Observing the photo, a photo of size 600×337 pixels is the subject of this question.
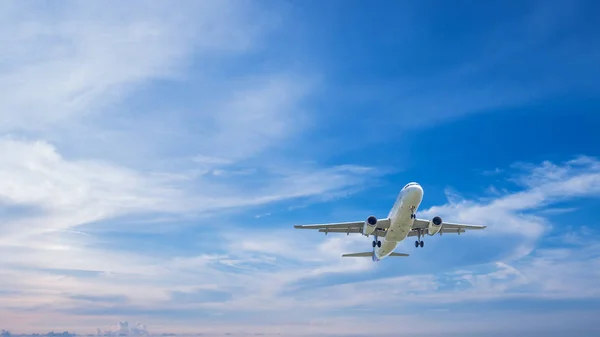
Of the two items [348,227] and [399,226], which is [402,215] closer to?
[399,226]

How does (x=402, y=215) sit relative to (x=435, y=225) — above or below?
above

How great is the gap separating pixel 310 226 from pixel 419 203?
19313 millimetres

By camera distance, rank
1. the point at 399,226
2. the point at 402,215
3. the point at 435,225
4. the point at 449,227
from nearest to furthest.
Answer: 1. the point at 402,215
2. the point at 399,226
3. the point at 435,225
4. the point at 449,227

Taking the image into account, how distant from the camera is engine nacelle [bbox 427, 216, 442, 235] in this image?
86.6 metres

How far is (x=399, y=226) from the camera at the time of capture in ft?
273

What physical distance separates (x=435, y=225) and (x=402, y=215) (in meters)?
9.82

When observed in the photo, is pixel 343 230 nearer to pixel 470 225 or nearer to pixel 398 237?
pixel 398 237

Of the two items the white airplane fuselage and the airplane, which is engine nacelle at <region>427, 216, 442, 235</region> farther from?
the white airplane fuselage

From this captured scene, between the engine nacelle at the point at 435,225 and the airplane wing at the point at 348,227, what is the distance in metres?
6.78

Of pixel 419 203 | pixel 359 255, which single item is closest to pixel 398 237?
pixel 419 203

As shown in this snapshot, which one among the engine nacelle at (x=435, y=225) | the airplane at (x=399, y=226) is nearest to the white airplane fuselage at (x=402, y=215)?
the airplane at (x=399, y=226)

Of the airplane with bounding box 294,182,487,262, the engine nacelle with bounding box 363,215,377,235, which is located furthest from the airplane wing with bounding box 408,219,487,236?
the engine nacelle with bounding box 363,215,377,235

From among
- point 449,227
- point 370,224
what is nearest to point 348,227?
point 370,224

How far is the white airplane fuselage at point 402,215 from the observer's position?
7561cm
